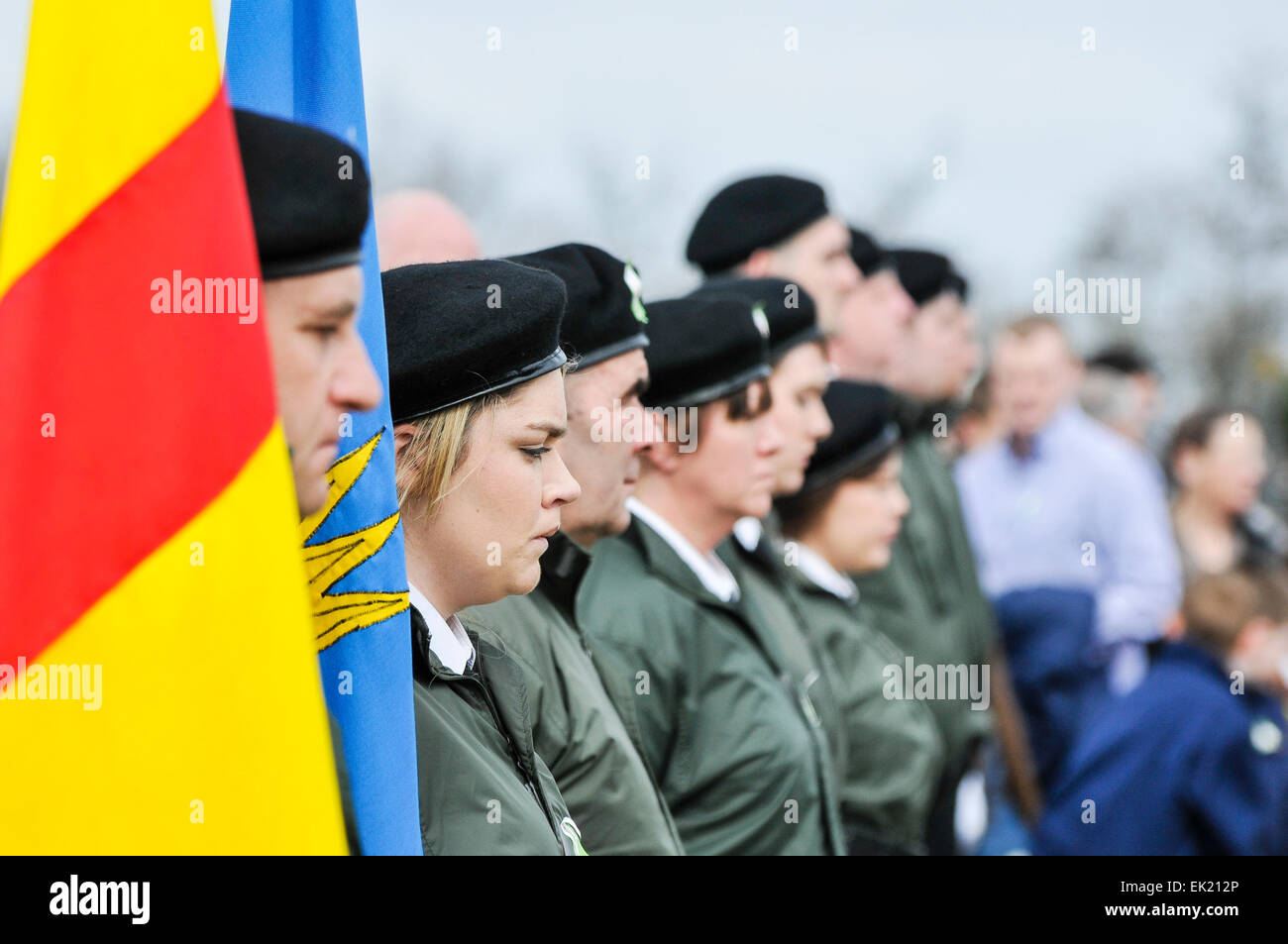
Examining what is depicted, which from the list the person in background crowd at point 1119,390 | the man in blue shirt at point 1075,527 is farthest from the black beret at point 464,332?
the person in background crowd at point 1119,390

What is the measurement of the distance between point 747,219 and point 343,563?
3.65m

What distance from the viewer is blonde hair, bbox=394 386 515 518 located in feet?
8.67

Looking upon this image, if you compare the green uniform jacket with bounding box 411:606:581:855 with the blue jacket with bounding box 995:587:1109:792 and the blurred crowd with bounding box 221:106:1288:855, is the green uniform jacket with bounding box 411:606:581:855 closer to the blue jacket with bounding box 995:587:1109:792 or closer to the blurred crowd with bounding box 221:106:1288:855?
the blurred crowd with bounding box 221:106:1288:855

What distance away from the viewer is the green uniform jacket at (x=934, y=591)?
642cm

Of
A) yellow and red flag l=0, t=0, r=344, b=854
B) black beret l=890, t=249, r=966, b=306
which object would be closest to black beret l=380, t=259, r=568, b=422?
yellow and red flag l=0, t=0, r=344, b=854

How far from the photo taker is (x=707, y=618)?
3979mm

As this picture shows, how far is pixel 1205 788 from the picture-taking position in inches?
213

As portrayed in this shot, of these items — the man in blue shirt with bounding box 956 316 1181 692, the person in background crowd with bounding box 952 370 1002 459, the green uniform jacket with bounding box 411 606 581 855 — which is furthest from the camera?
the person in background crowd with bounding box 952 370 1002 459

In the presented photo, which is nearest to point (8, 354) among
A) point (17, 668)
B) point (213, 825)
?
point (17, 668)

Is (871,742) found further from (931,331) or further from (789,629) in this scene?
(931,331)

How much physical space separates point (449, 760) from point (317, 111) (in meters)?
0.94

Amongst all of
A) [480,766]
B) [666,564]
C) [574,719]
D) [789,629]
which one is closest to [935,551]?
[789,629]

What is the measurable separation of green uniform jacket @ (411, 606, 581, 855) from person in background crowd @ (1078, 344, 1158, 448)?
8803 mm
